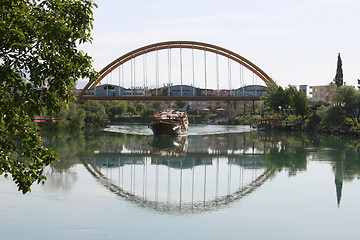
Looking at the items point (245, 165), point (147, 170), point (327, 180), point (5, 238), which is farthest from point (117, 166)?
point (5, 238)

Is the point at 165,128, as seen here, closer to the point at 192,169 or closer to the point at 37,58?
the point at 192,169

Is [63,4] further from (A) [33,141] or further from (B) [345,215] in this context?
(B) [345,215]

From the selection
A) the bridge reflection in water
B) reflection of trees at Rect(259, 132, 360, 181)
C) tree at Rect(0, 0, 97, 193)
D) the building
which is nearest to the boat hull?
reflection of trees at Rect(259, 132, 360, 181)

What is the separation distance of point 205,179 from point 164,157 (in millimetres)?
8332

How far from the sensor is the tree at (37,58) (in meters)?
5.90

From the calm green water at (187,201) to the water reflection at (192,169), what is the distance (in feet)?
0.15

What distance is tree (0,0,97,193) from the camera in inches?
232

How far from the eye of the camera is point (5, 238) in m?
10.8

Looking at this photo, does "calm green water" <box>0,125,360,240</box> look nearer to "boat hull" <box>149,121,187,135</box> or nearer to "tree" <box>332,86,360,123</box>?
"tree" <box>332,86,360,123</box>

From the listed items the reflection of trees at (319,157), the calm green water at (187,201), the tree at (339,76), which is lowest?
the reflection of trees at (319,157)

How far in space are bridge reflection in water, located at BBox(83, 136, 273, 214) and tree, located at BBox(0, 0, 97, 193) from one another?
791 cm

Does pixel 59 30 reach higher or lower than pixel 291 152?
higher

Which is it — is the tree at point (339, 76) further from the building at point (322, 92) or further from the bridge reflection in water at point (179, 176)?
the bridge reflection in water at point (179, 176)

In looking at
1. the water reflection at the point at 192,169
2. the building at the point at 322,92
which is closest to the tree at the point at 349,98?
the water reflection at the point at 192,169
